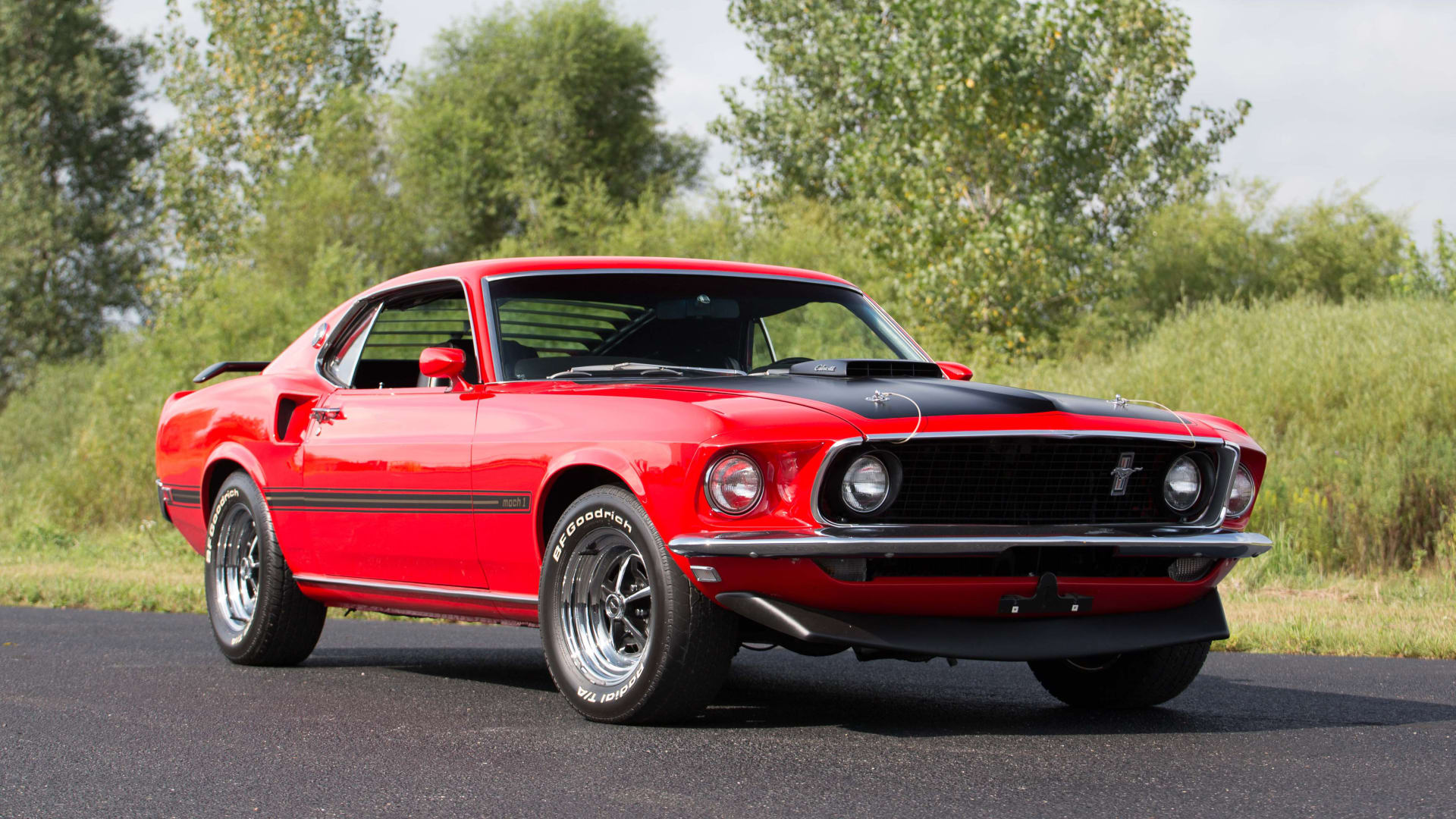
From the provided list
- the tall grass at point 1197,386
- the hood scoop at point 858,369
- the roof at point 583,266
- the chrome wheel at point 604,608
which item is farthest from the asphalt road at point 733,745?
the tall grass at point 1197,386

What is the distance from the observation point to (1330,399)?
15031 mm

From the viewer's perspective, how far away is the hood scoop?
5344 mm

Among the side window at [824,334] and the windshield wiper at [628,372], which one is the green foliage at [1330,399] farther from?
the windshield wiper at [628,372]

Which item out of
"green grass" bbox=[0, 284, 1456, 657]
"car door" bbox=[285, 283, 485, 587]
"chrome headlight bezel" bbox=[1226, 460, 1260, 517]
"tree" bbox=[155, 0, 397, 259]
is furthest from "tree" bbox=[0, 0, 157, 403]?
"chrome headlight bezel" bbox=[1226, 460, 1260, 517]

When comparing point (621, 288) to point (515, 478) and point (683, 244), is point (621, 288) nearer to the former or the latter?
point (515, 478)

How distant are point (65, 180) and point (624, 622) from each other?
1785 inches

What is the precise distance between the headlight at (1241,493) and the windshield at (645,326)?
1.35 metres

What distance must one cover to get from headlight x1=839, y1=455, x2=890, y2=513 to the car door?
1586 mm

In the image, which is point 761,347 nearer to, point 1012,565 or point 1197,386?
point 1012,565

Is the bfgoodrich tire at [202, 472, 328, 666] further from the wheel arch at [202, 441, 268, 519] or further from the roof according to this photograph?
the roof

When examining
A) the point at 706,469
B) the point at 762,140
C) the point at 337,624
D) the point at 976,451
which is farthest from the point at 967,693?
the point at 762,140

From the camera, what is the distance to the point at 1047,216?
74.3 feet

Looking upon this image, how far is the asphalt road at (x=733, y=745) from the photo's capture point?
3773mm

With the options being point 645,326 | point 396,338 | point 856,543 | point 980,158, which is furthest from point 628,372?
point 980,158
